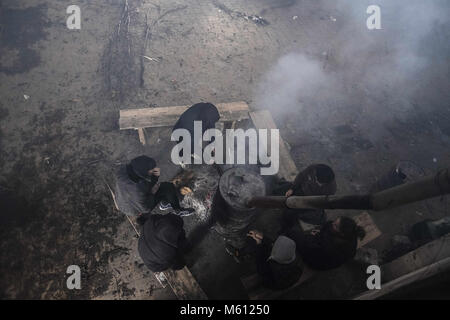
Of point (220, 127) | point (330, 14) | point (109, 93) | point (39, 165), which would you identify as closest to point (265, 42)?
point (330, 14)

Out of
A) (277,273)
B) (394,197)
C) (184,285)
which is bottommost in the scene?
(184,285)

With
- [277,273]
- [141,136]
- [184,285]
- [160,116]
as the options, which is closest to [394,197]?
[277,273]

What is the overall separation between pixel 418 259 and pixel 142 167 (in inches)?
174

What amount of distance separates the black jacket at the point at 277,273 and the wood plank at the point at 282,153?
180 centimetres

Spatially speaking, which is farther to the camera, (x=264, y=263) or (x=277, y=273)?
(x=264, y=263)

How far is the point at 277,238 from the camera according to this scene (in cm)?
382

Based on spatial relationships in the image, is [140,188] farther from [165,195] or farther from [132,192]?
[165,195]

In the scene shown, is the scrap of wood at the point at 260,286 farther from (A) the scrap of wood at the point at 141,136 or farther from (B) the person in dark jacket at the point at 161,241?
(A) the scrap of wood at the point at 141,136

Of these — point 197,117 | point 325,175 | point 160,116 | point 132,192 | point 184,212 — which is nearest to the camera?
point 132,192

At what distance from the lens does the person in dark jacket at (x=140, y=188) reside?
160 inches

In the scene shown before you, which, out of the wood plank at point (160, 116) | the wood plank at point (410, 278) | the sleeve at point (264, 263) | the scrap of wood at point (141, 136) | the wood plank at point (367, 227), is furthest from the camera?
the scrap of wood at point (141, 136)

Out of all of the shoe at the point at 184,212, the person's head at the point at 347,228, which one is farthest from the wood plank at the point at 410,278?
the shoe at the point at 184,212

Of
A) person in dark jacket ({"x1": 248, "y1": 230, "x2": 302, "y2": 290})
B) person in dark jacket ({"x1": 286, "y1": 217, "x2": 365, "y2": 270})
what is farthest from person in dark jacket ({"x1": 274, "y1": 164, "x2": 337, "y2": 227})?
Answer: person in dark jacket ({"x1": 248, "y1": 230, "x2": 302, "y2": 290})

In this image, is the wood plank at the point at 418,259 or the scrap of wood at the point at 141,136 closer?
the wood plank at the point at 418,259
